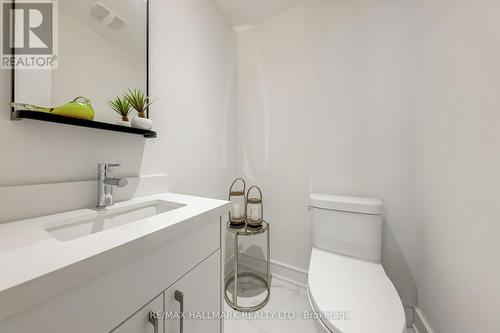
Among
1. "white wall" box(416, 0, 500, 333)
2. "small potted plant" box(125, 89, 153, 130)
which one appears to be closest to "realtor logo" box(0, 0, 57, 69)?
"small potted plant" box(125, 89, 153, 130)

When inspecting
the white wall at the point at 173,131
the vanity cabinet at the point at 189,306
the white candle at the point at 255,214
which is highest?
the white wall at the point at 173,131

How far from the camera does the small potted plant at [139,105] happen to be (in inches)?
32.9

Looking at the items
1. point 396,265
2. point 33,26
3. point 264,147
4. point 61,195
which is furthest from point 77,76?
point 396,265

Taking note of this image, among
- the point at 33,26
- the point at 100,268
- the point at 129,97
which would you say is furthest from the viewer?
the point at 129,97

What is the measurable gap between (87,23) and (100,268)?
0.94 m

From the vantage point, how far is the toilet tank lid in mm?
1097

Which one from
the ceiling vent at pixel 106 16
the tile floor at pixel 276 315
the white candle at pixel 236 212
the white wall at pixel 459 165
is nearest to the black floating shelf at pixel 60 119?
the ceiling vent at pixel 106 16

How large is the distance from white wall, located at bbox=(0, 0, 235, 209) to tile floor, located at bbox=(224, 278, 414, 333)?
0.82 meters

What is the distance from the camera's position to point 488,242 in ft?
2.07

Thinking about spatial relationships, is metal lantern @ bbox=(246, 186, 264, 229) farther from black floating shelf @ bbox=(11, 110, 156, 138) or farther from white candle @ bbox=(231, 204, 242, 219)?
black floating shelf @ bbox=(11, 110, 156, 138)

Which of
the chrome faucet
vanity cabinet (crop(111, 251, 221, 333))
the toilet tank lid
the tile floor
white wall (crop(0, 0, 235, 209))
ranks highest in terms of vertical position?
white wall (crop(0, 0, 235, 209))

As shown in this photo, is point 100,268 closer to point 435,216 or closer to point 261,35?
point 435,216

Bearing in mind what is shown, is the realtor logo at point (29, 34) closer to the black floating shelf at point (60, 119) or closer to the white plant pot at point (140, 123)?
the black floating shelf at point (60, 119)

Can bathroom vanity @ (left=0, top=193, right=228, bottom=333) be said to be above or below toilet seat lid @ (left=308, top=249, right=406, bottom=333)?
above
